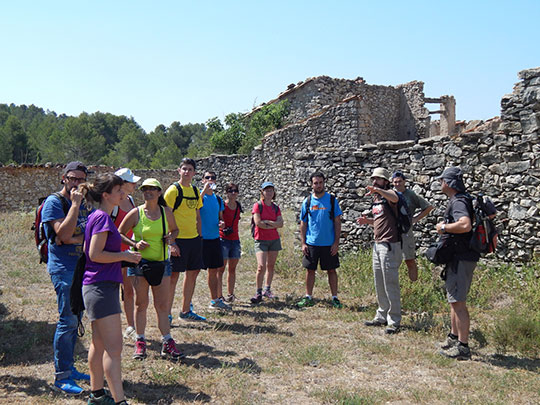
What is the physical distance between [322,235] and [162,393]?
341 cm

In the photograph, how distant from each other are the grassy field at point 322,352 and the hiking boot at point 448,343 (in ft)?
0.40

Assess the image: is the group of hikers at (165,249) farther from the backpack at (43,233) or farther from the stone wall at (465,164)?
the stone wall at (465,164)

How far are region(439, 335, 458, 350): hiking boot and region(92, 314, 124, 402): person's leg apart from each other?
132 inches

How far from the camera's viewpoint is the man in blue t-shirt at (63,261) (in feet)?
12.4

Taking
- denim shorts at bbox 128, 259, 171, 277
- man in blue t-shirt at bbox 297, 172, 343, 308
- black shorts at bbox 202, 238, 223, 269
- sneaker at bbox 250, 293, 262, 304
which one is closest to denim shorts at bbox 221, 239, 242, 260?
black shorts at bbox 202, 238, 223, 269

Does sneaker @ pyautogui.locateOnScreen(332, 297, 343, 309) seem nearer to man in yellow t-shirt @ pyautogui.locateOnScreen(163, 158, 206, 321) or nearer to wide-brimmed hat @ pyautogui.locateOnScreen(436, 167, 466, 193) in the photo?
man in yellow t-shirt @ pyautogui.locateOnScreen(163, 158, 206, 321)

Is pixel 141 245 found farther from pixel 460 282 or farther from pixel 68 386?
pixel 460 282

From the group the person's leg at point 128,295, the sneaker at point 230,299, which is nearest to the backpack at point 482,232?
the person's leg at point 128,295

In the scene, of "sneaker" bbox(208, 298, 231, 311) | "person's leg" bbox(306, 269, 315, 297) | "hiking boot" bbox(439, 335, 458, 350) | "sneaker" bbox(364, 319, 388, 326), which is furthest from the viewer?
"person's leg" bbox(306, 269, 315, 297)

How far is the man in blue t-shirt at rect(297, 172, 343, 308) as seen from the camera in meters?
6.55

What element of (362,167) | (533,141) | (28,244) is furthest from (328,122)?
(28,244)

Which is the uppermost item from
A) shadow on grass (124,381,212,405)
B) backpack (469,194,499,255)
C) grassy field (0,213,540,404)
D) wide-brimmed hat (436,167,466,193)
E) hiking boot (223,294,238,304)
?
wide-brimmed hat (436,167,466,193)

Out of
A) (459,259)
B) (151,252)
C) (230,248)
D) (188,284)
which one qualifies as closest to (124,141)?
(230,248)

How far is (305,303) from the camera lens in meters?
6.62
